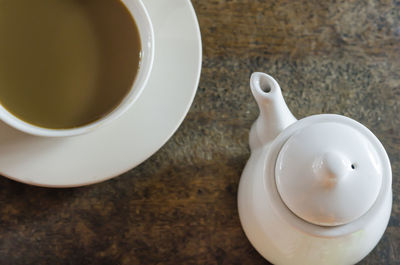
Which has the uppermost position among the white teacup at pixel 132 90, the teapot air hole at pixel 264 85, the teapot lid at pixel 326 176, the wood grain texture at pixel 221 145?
the white teacup at pixel 132 90

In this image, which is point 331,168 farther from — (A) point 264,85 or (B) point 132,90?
(B) point 132,90

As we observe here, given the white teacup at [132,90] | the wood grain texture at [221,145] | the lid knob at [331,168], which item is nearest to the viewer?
the lid knob at [331,168]

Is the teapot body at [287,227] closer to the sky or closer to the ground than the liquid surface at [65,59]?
closer to the ground

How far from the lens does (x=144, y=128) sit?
896mm

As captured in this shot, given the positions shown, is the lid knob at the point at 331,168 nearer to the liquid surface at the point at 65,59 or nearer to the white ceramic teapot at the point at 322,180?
the white ceramic teapot at the point at 322,180

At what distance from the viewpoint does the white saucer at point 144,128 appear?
2.87 feet

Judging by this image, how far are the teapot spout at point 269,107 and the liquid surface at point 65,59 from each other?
0.24 meters

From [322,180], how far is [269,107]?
7.9 inches

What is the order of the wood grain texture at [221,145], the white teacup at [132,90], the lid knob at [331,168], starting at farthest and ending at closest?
the wood grain texture at [221,145], the white teacup at [132,90], the lid knob at [331,168]

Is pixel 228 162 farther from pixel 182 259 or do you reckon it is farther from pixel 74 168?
pixel 74 168

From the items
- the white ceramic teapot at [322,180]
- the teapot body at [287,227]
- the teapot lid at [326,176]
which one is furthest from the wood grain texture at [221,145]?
the teapot lid at [326,176]

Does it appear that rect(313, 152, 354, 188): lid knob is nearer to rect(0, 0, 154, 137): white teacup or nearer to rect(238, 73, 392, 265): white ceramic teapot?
rect(238, 73, 392, 265): white ceramic teapot

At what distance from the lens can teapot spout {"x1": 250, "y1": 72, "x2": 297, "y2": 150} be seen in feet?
2.77

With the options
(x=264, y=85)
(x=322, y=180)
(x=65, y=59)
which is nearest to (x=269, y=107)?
(x=264, y=85)
